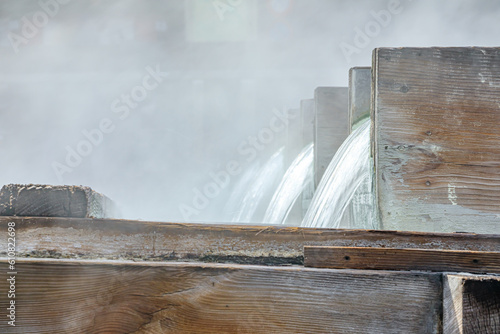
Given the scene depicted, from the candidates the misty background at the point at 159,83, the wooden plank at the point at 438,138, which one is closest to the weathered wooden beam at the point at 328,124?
the wooden plank at the point at 438,138

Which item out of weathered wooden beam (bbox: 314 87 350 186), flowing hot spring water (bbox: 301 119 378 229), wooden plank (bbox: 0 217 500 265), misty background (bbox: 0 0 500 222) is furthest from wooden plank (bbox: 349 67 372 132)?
misty background (bbox: 0 0 500 222)

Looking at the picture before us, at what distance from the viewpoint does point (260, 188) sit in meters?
8.34

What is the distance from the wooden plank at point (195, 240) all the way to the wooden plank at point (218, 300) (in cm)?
16

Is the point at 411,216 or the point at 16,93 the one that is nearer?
the point at 411,216

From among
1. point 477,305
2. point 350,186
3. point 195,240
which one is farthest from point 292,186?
point 477,305

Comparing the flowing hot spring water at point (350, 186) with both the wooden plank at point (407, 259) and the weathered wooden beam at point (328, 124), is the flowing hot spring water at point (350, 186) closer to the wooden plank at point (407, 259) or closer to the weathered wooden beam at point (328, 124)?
the weathered wooden beam at point (328, 124)

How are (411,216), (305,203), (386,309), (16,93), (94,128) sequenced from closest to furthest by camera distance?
1. (386,309)
2. (411,216)
3. (305,203)
4. (16,93)
5. (94,128)

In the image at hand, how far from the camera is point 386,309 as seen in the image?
1007mm

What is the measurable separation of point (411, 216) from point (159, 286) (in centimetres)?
123

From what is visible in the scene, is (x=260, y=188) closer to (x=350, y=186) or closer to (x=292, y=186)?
(x=292, y=186)

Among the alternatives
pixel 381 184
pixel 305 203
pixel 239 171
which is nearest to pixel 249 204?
pixel 305 203

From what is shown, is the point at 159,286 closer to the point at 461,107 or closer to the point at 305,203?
the point at 461,107

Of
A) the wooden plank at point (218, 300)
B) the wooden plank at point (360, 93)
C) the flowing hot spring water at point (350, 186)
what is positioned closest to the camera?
the wooden plank at point (218, 300)

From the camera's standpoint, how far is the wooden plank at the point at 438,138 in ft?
6.36
